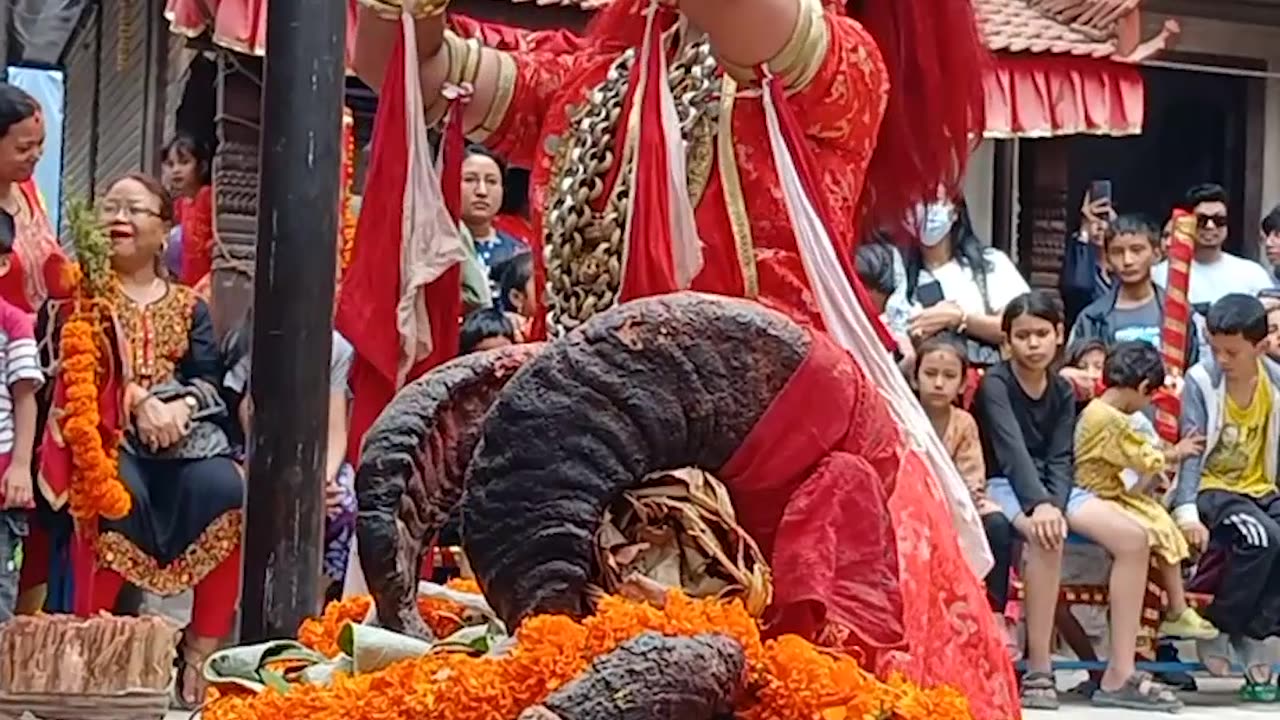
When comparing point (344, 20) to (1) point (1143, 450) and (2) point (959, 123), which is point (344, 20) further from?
(1) point (1143, 450)

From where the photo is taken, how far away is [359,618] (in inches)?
78.8

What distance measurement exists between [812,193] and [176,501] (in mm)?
2942

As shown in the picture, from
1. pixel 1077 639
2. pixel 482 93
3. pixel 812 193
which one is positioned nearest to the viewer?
pixel 812 193

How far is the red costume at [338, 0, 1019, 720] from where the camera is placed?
7.53 ft

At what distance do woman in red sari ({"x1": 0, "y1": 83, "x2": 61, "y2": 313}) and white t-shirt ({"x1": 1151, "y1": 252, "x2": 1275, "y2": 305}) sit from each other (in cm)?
384

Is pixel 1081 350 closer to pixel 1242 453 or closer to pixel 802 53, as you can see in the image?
pixel 1242 453

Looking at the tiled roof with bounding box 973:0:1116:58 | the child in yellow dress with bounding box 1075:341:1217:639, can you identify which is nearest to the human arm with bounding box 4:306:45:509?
the child in yellow dress with bounding box 1075:341:1217:639

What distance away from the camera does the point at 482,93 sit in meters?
2.72

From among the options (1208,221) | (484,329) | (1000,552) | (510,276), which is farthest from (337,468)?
(1208,221)

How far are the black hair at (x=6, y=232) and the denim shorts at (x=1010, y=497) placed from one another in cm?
268

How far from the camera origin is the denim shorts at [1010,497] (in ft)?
18.7

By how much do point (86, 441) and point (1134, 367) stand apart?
2.94 metres

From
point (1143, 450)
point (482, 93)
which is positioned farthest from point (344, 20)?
point (1143, 450)

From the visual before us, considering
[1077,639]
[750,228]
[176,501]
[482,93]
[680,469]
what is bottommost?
[1077,639]
